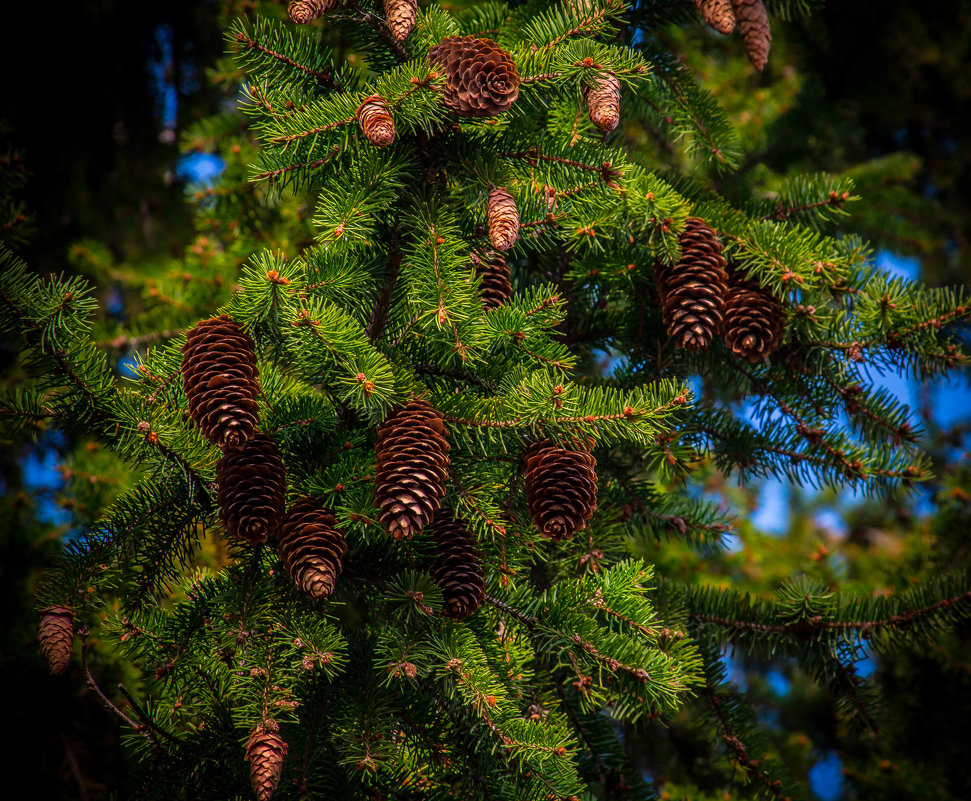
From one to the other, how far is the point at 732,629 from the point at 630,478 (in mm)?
529

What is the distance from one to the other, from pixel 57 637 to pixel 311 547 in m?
0.55

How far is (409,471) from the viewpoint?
1483 mm

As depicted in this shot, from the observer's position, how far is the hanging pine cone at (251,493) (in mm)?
1555

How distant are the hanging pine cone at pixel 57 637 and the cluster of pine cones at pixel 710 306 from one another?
1568 millimetres

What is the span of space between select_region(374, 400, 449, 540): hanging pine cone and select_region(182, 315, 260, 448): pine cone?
0.28 m

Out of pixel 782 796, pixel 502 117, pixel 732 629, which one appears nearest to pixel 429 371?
pixel 502 117

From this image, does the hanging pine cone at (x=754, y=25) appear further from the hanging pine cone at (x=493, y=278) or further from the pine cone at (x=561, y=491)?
the pine cone at (x=561, y=491)

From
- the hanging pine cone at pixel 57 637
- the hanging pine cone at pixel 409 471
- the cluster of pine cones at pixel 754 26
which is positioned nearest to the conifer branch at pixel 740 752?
the hanging pine cone at pixel 409 471

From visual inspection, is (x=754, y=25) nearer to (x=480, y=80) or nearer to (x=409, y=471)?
(x=480, y=80)

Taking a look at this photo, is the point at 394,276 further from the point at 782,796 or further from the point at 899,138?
the point at 899,138

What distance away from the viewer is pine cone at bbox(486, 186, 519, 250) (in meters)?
1.60

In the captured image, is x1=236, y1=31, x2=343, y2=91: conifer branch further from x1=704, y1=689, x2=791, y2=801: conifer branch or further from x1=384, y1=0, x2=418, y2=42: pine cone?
x1=704, y1=689, x2=791, y2=801: conifer branch

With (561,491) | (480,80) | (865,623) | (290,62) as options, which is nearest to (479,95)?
(480,80)

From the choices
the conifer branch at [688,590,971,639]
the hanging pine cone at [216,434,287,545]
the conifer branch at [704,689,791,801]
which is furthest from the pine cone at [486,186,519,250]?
the conifer branch at [704,689,791,801]
